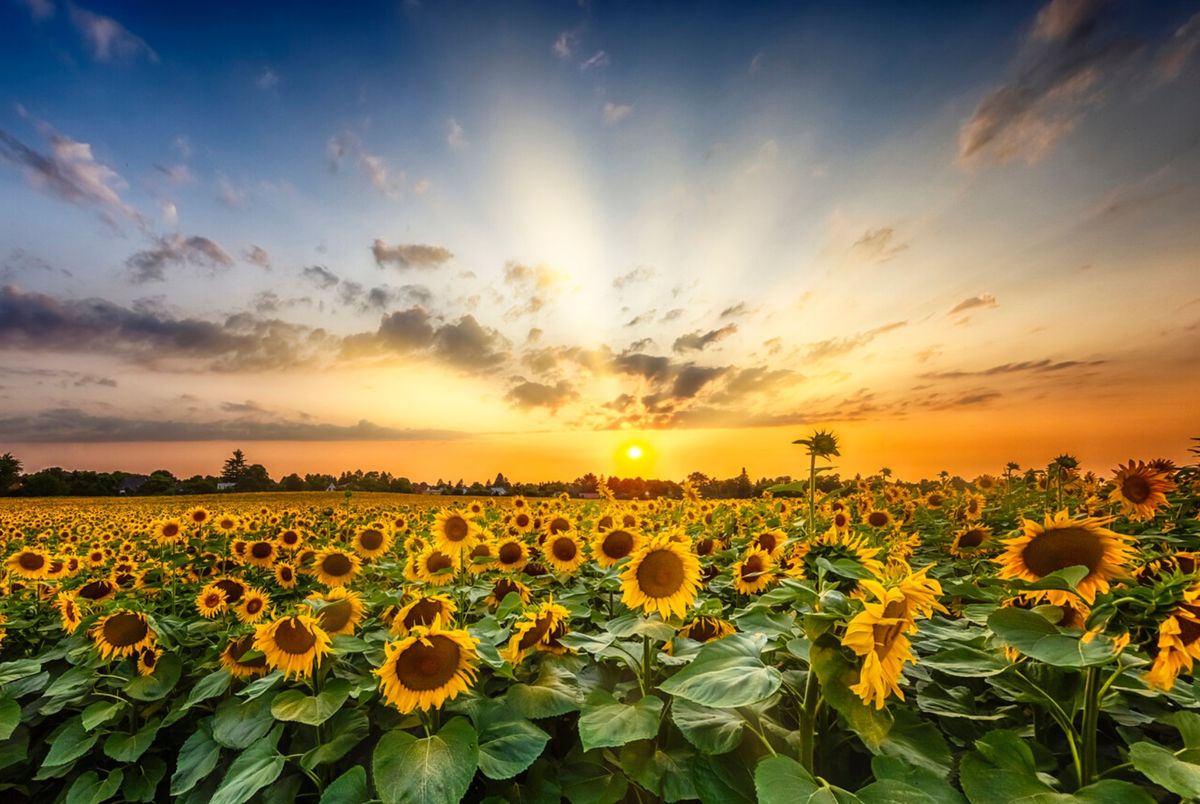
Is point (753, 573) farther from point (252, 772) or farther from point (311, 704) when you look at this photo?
point (252, 772)

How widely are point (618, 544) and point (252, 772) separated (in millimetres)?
2577

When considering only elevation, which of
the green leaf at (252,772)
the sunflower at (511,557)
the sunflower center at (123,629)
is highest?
the sunflower at (511,557)

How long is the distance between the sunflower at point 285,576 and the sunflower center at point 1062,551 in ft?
20.9

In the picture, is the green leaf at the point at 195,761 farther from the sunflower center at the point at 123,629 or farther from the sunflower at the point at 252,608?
the sunflower at the point at 252,608

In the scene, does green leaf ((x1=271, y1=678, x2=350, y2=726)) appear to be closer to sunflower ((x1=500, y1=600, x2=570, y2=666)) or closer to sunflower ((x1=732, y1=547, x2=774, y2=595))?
sunflower ((x1=500, y1=600, x2=570, y2=666))

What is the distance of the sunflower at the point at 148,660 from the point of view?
3764mm

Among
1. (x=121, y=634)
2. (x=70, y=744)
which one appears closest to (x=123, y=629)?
(x=121, y=634)

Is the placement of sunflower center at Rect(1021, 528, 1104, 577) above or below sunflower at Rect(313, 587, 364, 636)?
above

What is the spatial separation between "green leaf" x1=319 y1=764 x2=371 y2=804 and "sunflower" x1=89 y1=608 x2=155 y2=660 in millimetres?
2480

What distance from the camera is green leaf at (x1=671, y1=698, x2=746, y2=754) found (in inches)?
78.2

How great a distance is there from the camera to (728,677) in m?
1.87

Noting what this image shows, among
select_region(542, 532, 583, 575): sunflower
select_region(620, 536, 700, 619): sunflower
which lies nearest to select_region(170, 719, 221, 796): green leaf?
select_region(620, 536, 700, 619): sunflower

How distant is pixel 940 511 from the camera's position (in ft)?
28.3

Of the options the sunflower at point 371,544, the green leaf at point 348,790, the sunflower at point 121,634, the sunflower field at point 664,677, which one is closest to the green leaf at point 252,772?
the sunflower field at point 664,677
